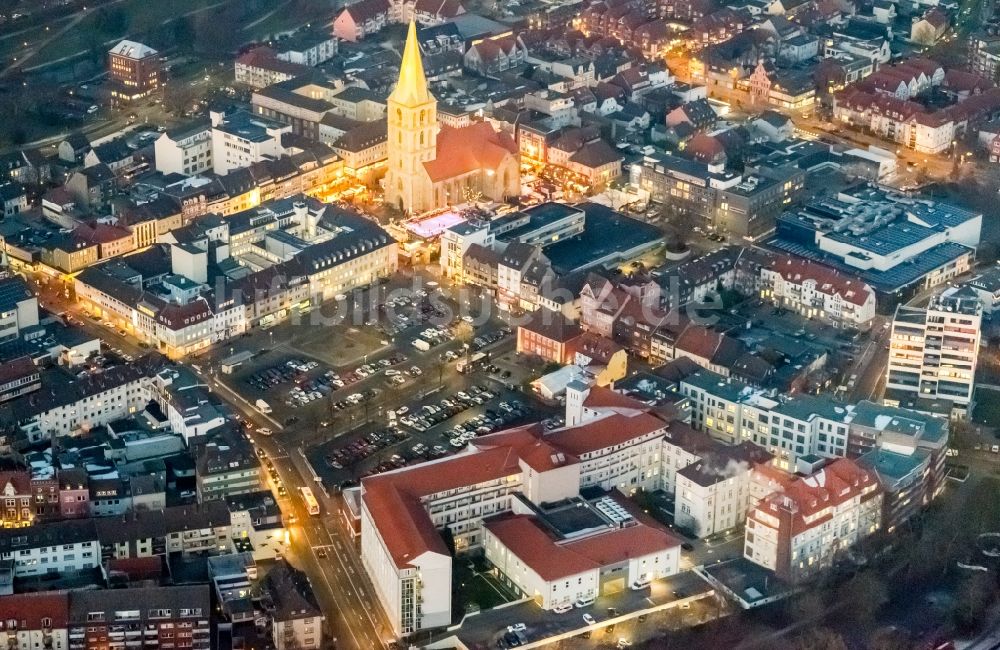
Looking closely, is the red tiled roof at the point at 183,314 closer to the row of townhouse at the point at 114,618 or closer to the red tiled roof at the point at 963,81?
the row of townhouse at the point at 114,618

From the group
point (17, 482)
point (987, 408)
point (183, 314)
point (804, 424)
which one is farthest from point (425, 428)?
point (987, 408)

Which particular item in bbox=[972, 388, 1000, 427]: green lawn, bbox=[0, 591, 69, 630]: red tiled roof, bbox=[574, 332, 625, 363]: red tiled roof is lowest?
bbox=[972, 388, 1000, 427]: green lawn

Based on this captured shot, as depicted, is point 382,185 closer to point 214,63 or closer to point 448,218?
point 448,218

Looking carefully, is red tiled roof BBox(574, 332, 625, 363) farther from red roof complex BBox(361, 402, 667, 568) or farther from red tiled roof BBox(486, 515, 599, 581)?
red tiled roof BBox(486, 515, 599, 581)

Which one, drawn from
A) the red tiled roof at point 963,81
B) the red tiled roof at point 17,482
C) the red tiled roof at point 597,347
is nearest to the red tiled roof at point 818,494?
the red tiled roof at point 597,347

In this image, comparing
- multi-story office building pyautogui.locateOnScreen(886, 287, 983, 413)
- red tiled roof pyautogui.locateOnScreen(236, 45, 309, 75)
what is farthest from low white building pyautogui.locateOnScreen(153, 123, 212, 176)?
multi-story office building pyautogui.locateOnScreen(886, 287, 983, 413)
